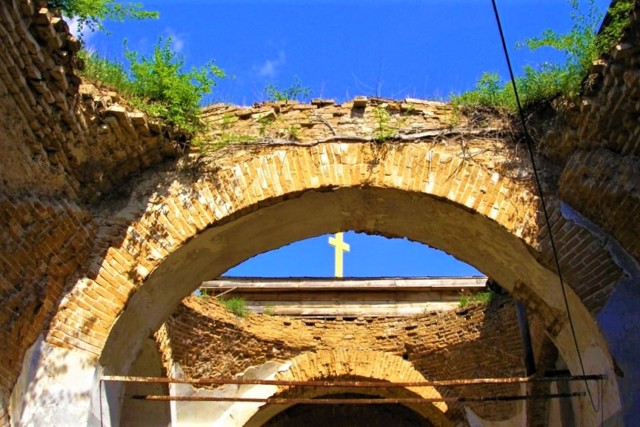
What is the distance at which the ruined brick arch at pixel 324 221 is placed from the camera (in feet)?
18.1

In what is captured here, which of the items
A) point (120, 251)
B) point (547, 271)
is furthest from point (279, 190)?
point (547, 271)

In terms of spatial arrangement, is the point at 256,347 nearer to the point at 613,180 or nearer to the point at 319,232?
the point at 319,232

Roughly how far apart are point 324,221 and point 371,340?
A: 13.6 ft

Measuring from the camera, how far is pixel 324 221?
6.39 m

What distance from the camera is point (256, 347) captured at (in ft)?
32.3

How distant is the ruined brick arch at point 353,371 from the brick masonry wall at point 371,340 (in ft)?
0.34

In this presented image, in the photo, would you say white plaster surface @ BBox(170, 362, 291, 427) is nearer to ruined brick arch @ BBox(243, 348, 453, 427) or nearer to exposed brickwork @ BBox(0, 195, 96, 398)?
ruined brick arch @ BBox(243, 348, 453, 427)

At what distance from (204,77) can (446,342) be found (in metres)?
4.92

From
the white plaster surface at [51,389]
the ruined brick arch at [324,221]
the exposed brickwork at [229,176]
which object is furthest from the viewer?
the ruined brick arch at [324,221]

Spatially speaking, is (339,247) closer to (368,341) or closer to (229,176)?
(368,341)

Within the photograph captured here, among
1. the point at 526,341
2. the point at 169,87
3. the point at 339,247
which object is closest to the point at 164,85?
the point at 169,87

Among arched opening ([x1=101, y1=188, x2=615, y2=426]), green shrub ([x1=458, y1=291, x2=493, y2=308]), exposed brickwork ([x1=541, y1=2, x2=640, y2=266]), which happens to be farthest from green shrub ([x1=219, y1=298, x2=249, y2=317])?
exposed brickwork ([x1=541, y1=2, x2=640, y2=266])

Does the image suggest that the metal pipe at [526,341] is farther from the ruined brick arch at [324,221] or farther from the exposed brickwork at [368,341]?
the ruined brick arch at [324,221]

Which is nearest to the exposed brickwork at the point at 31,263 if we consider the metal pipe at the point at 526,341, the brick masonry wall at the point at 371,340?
the brick masonry wall at the point at 371,340
